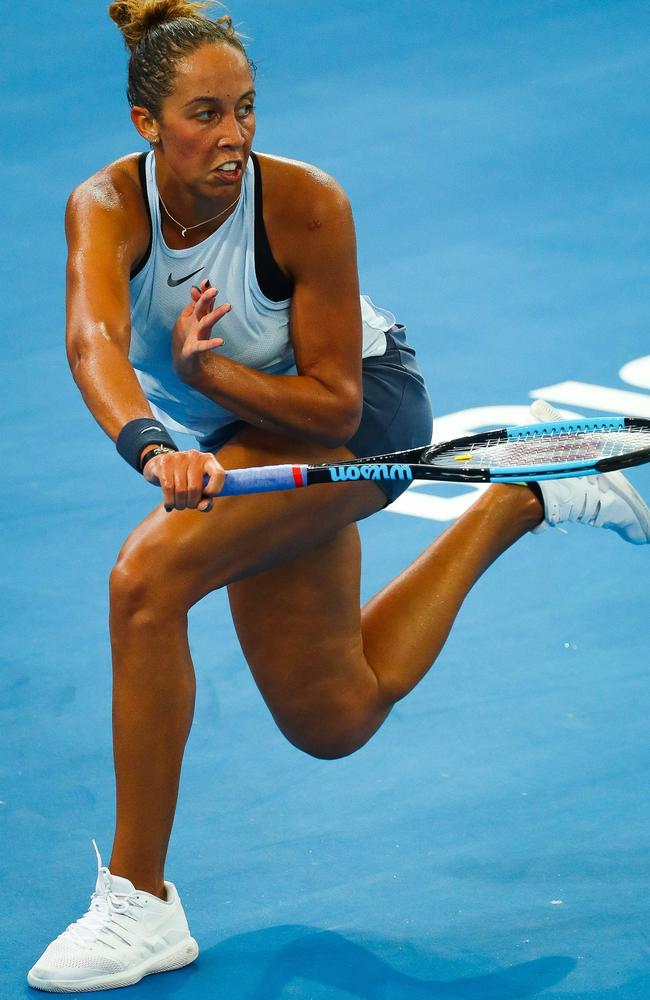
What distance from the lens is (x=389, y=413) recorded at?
322 centimetres

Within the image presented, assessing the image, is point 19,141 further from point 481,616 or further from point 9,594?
point 481,616

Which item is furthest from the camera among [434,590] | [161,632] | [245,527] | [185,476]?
[434,590]

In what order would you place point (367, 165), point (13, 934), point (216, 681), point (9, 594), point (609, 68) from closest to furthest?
point (13, 934)
point (216, 681)
point (9, 594)
point (367, 165)
point (609, 68)

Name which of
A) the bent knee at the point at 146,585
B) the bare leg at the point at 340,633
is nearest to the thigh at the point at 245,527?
the bent knee at the point at 146,585

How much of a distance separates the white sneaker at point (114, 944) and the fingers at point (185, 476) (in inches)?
29.8

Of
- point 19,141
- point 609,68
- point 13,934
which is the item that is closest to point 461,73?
point 609,68

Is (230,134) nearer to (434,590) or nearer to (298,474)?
(298,474)

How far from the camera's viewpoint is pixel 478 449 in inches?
124

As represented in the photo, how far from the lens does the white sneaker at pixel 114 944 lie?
290 centimetres

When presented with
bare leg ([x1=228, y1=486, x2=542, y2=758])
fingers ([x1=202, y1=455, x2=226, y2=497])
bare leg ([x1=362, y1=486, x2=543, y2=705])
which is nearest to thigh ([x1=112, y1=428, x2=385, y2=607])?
bare leg ([x1=228, y1=486, x2=542, y2=758])

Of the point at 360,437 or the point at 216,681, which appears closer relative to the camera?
the point at 360,437

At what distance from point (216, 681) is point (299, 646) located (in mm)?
798

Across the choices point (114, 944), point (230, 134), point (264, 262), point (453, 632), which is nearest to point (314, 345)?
point (264, 262)

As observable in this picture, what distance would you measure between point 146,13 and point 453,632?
71.1 inches
